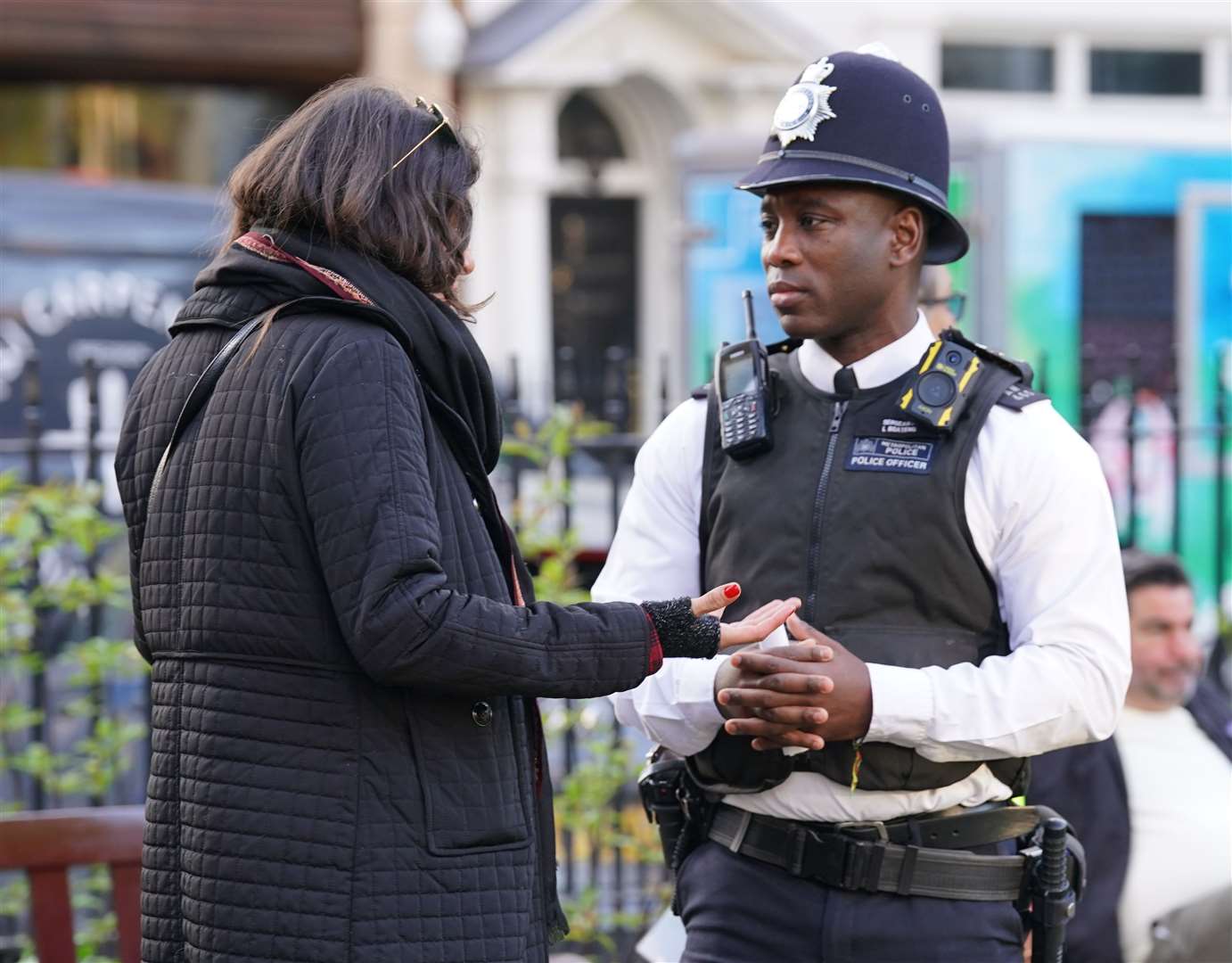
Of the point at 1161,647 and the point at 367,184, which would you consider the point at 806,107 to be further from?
the point at 1161,647

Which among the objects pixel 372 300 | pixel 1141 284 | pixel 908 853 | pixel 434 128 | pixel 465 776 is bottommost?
pixel 908 853

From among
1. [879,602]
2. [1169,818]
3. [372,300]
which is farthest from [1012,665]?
[1169,818]

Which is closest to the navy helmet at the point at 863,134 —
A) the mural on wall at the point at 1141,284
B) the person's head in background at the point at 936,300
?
the person's head in background at the point at 936,300

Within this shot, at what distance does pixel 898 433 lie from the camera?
8.43 feet

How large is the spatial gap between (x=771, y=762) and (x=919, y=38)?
32.9 ft

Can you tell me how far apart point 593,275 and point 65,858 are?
9026 millimetres

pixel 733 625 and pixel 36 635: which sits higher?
pixel 733 625

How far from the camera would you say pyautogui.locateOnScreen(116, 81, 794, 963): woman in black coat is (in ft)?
7.08

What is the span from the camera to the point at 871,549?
2.51m

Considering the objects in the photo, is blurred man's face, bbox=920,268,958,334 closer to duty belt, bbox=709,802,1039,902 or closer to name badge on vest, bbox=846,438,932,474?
name badge on vest, bbox=846,438,932,474

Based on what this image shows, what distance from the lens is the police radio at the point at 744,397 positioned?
8.62 feet

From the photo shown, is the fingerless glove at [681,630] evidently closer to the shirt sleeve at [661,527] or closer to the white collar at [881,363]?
the shirt sleeve at [661,527]

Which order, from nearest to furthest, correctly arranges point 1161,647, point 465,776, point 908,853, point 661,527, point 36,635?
point 465,776
point 908,853
point 661,527
point 1161,647
point 36,635

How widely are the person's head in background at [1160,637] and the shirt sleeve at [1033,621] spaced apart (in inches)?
71.4
